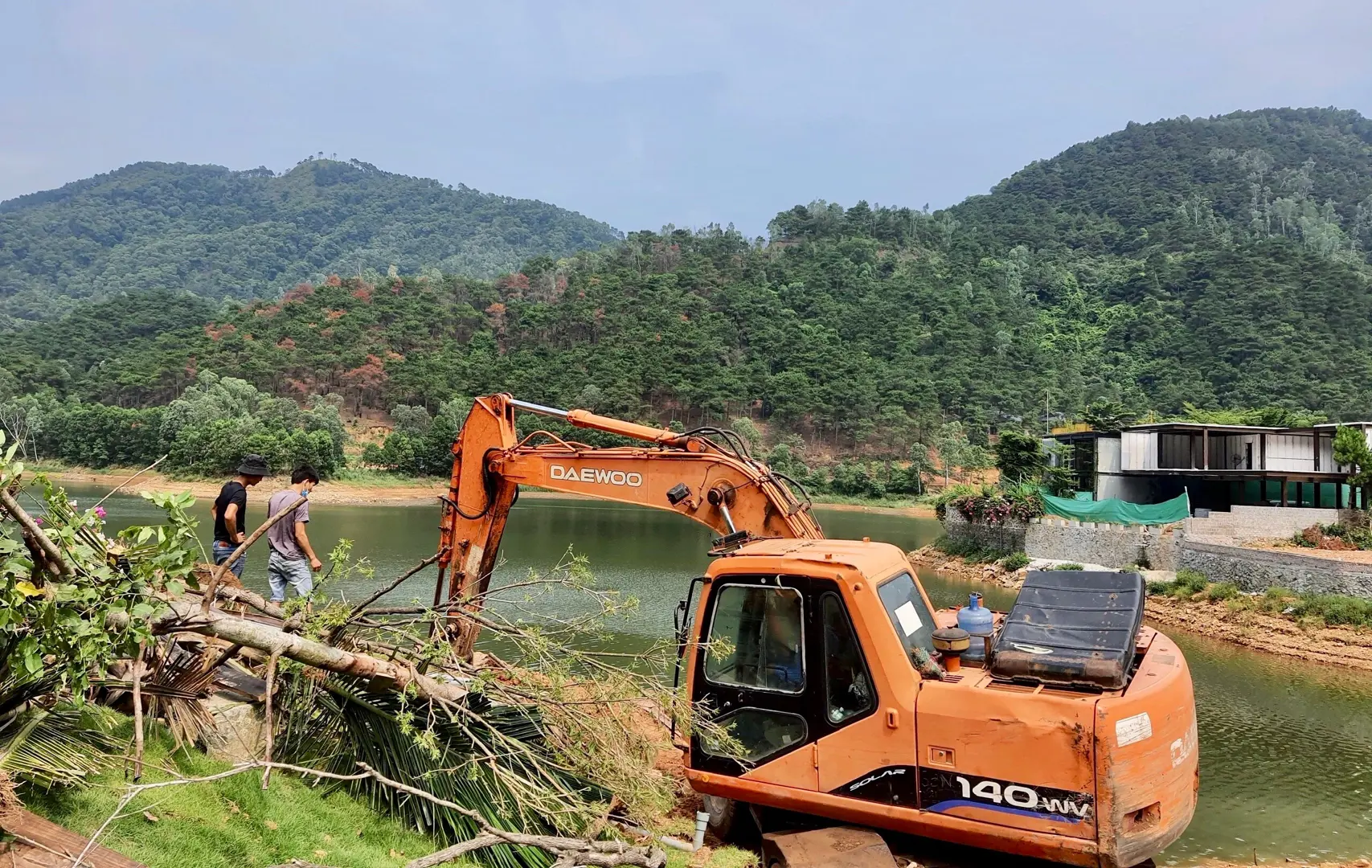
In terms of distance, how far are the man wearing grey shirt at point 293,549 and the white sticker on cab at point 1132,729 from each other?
5499 millimetres

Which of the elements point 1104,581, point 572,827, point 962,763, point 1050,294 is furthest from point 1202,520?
point 1050,294

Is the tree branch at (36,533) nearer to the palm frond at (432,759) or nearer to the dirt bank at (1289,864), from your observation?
the palm frond at (432,759)

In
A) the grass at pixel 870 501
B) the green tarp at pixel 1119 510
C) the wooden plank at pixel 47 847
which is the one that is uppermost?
the wooden plank at pixel 47 847

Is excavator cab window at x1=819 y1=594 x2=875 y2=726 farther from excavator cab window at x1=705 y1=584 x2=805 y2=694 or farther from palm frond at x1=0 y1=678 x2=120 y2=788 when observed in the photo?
palm frond at x1=0 y1=678 x2=120 y2=788

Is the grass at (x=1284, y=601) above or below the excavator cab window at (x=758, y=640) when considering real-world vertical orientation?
below

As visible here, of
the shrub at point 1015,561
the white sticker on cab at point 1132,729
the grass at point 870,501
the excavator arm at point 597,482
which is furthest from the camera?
the grass at point 870,501

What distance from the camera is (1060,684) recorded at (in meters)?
4.60

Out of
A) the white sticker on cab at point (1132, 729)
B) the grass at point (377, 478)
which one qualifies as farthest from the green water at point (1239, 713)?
the grass at point (377, 478)

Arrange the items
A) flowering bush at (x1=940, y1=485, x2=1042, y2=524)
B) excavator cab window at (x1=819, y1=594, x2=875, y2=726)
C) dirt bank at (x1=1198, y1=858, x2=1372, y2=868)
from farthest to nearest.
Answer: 1. flowering bush at (x1=940, y1=485, x2=1042, y2=524)
2. dirt bank at (x1=1198, y1=858, x2=1372, y2=868)
3. excavator cab window at (x1=819, y1=594, x2=875, y2=726)

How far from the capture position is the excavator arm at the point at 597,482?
21.5 ft

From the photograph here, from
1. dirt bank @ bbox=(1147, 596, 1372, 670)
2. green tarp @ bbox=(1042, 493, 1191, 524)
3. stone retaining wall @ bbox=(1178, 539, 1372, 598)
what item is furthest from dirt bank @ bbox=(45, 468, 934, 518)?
dirt bank @ bbox=(1147, 596, 1372, 670)

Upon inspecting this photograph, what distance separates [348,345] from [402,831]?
73.6m

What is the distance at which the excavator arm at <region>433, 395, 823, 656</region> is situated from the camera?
6.55 m

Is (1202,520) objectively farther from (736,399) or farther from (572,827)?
(736,399)
